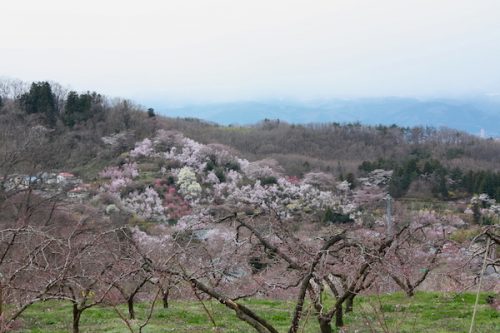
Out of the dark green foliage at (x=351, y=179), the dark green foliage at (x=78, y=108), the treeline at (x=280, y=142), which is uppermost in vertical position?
the dark green foliage at (x=78, y=108)

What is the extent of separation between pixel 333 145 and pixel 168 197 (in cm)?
3212

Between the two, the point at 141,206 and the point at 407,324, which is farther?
the point at 141,206

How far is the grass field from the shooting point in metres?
8.56

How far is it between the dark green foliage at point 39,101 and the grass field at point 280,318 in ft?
127

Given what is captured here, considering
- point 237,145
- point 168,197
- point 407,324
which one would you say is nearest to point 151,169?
point 168,197

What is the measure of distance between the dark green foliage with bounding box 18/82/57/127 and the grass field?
38667 mm

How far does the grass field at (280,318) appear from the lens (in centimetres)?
856

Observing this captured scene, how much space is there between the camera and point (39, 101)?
48219mm

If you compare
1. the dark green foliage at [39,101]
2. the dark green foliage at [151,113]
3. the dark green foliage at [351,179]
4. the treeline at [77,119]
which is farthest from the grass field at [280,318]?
the dark green foliage at [151,113]

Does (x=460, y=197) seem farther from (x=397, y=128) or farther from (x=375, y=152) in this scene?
(x=397, y=128)

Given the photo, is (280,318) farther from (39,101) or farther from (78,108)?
(78,108)

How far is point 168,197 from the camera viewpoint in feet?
135

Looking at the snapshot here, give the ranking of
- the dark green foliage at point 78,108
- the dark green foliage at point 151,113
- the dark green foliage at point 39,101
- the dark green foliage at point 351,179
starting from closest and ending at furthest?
the dark green foliage at point 39,101
the dark green foliage at point 351,179
the dark green foliage at point 78,108
the dark green foliage at point 151,113

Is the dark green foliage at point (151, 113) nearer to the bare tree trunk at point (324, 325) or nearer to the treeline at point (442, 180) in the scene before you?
the treeline at point (442, 180)
